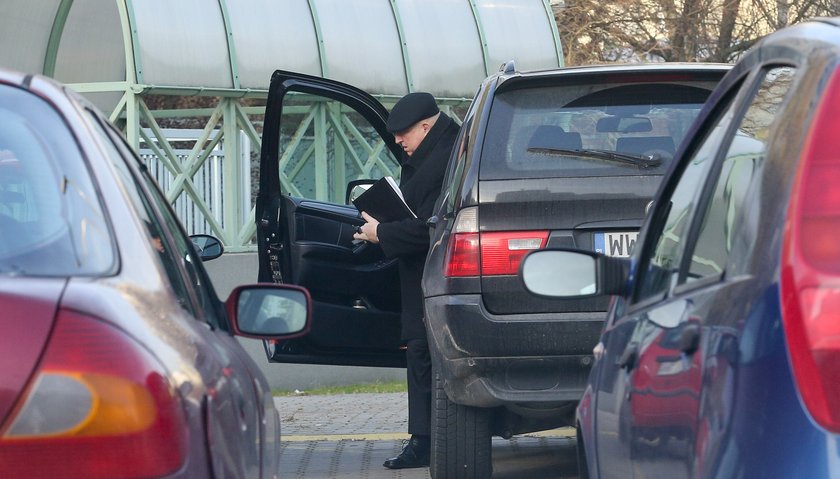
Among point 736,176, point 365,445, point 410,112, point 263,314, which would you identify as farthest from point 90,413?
point 365,445

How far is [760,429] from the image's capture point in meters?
2.17

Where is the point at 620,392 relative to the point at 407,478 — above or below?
above

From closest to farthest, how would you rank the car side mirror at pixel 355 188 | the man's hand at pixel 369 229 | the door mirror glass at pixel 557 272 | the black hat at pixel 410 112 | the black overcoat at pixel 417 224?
the door mirror glass at pixel 557 272 → the black overcoat at pixel 417 224 → the man's hand at pixel 369 229 → the black hat at pixel 410 112 → the car side mirror at pixel 355 188

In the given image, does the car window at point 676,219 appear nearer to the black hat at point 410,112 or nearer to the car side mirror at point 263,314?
the car side mirror at point 263,314

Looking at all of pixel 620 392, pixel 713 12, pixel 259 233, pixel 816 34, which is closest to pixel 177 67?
pixel 259 233

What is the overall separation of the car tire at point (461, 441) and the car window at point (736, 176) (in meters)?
3.74

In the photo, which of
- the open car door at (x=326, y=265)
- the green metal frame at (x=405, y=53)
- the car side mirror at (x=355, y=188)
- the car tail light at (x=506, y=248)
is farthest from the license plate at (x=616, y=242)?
the green metal frame at (x=405, y=53)

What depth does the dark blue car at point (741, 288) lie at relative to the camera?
2.10 m

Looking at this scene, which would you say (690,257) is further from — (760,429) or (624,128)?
(624,128)

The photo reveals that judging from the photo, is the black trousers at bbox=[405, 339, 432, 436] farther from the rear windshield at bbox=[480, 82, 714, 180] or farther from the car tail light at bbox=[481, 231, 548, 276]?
the rear windshield at bbox=[480, 82, 714, 180]

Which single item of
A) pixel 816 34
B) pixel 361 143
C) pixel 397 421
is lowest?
pixel 397 421

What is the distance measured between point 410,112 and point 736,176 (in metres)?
5.22

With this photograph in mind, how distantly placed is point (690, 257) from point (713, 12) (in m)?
20.0

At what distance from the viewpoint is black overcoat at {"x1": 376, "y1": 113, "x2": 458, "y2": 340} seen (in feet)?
25.0
